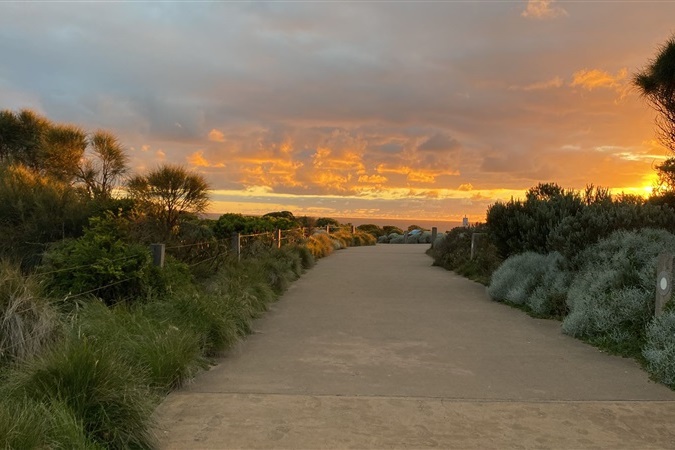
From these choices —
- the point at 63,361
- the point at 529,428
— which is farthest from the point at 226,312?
the point at 529,428

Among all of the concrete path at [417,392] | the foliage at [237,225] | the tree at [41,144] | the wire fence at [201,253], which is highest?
→ the tree at [41,144]

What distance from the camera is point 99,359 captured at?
446 cm

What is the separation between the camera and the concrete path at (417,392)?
4.52m

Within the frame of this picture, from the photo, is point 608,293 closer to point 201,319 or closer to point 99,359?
point 201,319

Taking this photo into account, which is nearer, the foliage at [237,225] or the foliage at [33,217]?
the foliage at [33,217]

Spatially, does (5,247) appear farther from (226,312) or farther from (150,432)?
(150,432)

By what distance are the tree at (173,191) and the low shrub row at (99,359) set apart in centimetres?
847

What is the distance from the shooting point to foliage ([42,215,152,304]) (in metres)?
7.78

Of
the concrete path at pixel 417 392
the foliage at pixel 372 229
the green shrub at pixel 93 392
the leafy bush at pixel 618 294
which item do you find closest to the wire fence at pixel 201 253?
the green shrub at pixel 93 392

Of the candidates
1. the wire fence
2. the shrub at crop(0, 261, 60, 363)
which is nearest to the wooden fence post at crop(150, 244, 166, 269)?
the wire fence

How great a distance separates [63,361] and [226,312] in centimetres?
341

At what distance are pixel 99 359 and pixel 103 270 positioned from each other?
11.9 ft

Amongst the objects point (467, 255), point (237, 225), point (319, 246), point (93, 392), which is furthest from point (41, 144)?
point (93, 392)

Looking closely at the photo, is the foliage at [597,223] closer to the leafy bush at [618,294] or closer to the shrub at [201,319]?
the leafy bush at [618,294]
